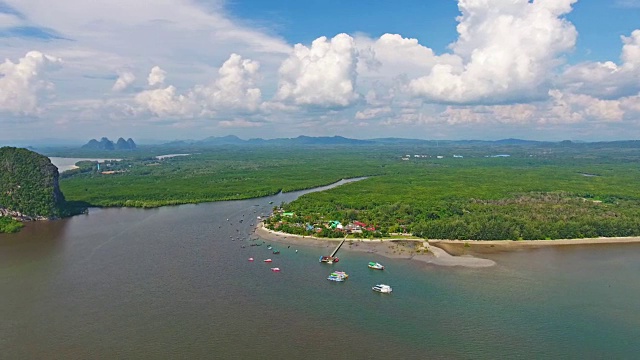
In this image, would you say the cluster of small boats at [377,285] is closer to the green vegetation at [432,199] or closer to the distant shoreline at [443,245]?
the distant shoreline at [443,245]

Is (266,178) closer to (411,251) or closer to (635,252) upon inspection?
(411,251)

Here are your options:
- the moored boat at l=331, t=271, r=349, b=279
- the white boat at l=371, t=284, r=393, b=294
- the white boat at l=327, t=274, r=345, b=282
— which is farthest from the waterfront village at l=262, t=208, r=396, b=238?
the white boat at l=371, t=284, r=393, b=294

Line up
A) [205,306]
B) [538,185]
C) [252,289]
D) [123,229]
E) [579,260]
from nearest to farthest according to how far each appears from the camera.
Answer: [205,306], [252,289], [579,260], [123,229], [538,185]

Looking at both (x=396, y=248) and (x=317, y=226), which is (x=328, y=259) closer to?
(x=396, y=248)

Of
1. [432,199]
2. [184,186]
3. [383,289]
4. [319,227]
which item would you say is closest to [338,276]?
[383,289]

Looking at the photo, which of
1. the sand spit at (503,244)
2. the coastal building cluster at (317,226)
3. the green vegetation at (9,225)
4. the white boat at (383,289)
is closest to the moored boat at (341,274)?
the white boat at (383,289)

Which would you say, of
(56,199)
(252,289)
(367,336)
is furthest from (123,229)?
(367,336)

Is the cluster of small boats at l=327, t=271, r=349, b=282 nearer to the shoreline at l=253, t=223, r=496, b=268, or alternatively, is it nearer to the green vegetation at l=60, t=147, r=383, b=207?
the shoreline at l=253, t=223, r=496, b=268
